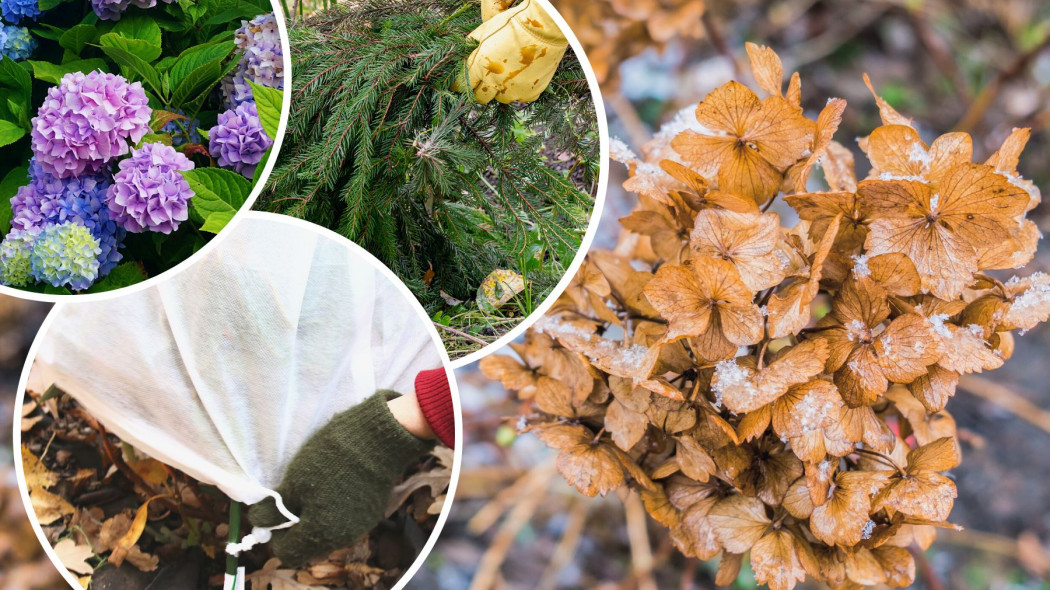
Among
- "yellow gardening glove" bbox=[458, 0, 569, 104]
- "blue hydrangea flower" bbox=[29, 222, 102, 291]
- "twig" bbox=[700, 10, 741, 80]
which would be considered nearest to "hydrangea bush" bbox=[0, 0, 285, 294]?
"blue hydrangea flower" bbox=[29, 222, 102, 291]

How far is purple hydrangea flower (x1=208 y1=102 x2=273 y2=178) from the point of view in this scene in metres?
0.54

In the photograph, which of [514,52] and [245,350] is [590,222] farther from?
[245,350]

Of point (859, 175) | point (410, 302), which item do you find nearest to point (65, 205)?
point (410, 302)

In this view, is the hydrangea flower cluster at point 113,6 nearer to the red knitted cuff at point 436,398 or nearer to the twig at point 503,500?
the red knitted cuff at point 436,398

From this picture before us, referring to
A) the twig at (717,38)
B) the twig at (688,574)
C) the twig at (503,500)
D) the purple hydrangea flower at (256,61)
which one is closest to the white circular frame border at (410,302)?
the purple hydrangea flower at (256,61)

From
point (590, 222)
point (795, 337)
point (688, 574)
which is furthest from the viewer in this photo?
point (688, 574)

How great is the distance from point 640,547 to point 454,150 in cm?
52

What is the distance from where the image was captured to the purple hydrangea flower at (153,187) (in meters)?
0.52

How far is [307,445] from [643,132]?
539 millimetres

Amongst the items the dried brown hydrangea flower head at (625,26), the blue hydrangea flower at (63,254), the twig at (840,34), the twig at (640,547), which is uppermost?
the blue hydrangea flower at (63,254)

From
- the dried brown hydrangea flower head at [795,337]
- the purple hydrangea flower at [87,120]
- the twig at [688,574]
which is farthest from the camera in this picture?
the twig at [688,574]

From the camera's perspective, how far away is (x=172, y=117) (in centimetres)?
54

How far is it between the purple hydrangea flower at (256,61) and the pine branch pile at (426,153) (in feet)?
0.10

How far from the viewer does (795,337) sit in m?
0.48
